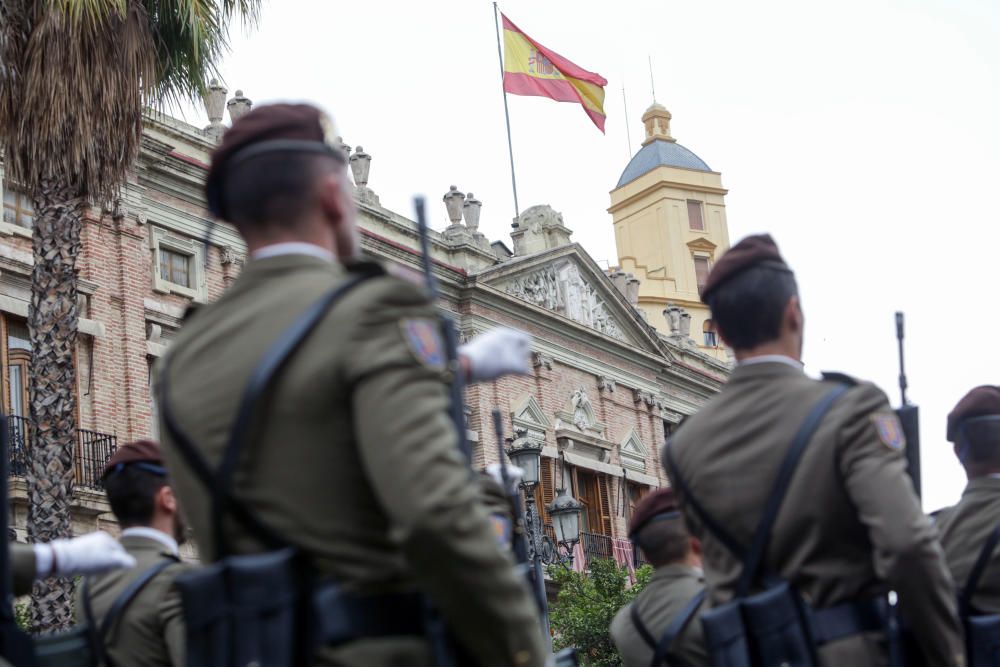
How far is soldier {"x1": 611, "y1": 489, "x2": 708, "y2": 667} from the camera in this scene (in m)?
5.96

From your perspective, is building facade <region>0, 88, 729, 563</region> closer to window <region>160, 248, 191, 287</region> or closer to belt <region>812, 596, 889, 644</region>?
window <region>160, 248, 191, 287</region>

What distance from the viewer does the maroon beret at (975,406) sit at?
5.83 metres

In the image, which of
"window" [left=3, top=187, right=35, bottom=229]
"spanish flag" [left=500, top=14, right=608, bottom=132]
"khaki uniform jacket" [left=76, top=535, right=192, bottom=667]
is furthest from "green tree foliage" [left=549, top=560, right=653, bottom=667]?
"khaki uniform jacket" [left=76, top=535, right=192, bottom=667]

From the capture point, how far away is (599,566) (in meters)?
28.4

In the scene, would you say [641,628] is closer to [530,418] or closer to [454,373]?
[454,373]

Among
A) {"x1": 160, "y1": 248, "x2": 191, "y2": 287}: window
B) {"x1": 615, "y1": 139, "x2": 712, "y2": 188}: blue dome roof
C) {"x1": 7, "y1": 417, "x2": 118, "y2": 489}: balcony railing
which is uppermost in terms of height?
{"x1": 615, "y1": 139, "x2": 712, "y2": 188}: blue dome roof

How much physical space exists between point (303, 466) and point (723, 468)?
1675 mm

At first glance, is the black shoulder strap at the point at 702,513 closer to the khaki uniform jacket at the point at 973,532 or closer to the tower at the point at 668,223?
the khaki uniform jacket at the point at 973,532

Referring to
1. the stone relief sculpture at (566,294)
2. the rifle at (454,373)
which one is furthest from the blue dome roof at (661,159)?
the rifle at (454,373)

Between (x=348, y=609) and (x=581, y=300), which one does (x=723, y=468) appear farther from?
(x=581, y=300)

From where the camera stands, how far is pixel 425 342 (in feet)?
9.98

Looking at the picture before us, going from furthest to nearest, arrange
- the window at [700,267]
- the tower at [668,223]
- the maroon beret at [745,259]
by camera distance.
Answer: the window at [700,267]
the tower at [668,223]
the maroon beret at [745,259]

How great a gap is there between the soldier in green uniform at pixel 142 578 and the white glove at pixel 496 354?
1.97 m

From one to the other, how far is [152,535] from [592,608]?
877 inches
